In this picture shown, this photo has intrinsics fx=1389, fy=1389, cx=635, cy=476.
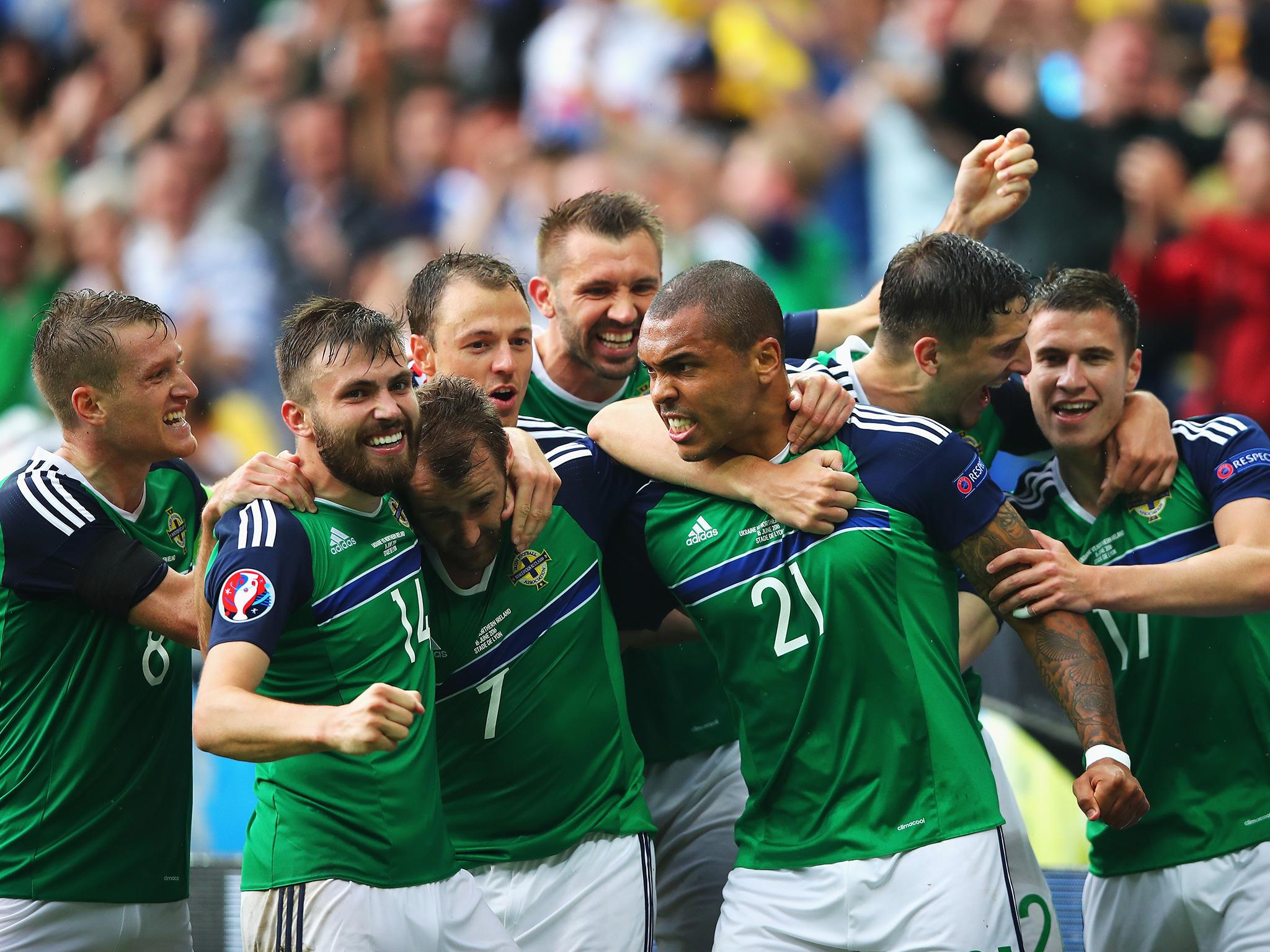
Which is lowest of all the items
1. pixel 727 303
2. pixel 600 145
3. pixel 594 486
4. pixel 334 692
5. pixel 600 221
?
pixel 334 692

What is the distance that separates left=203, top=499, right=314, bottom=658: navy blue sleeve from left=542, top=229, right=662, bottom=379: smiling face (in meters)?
1.71

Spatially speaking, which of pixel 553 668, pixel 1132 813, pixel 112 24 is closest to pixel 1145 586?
pixel 1132 813

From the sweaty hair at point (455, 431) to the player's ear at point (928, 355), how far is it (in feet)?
4.07

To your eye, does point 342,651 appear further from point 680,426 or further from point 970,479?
point 970,479

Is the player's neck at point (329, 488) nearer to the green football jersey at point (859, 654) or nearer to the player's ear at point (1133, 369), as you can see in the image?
the green football jersey at point (859, 654)

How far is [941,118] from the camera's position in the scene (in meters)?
8.66

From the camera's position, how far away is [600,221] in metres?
5.04

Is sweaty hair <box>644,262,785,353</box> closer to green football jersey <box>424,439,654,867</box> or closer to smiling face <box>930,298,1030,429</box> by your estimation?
smiling face <box>930,298,1030,429</box>

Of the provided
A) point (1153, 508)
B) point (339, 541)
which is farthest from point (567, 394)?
point (1153, 508)

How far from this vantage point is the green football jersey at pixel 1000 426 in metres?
4.59

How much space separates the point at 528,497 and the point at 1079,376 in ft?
5.87

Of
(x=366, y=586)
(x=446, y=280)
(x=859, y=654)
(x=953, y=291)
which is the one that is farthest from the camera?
(x=446, y=280)

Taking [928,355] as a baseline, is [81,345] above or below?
above

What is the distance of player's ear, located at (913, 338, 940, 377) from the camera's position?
13.3ft
